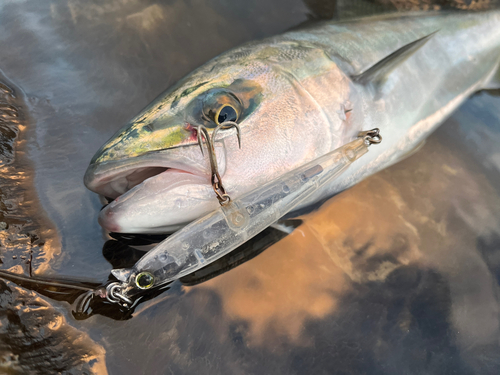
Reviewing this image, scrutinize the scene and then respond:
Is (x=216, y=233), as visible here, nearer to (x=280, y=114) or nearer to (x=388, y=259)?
(x=280, y=114)

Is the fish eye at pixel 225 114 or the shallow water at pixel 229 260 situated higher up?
the fish eye at pixel 225 114

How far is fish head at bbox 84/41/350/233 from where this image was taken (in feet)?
3.56

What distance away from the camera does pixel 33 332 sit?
1021 millimetres

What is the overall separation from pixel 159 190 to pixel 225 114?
361mm

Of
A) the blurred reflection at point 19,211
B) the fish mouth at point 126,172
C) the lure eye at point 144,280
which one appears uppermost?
→ the fish mouth at point 126,172

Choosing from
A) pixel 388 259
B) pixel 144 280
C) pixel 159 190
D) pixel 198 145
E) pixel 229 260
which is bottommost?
pixel 388 259

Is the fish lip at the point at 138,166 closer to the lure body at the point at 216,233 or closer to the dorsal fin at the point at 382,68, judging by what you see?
the lure body at the point at 216,233

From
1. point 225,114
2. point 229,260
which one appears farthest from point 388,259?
point 225,114

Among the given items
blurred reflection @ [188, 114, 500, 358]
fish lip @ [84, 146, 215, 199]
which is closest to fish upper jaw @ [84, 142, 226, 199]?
fish lip @ [84, 146, 215, 199]

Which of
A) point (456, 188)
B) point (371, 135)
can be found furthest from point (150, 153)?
point (456, 188)

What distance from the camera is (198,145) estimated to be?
1.10 m

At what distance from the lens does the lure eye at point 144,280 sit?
3.39 feet

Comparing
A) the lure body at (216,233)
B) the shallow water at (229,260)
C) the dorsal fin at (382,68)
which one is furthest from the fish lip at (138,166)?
the dorsal fin at (382,68)

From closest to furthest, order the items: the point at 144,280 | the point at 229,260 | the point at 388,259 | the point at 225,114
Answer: the point at 144,280
the point at 225,114
the point at 229,260
the point at 388,259
